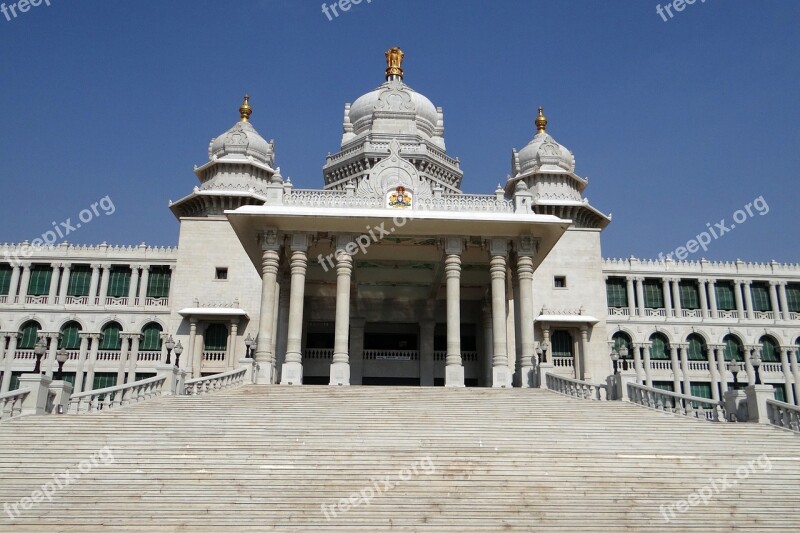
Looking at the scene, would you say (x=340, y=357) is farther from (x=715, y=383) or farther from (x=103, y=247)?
(x=715, y=383)

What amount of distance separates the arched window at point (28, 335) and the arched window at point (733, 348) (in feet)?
176

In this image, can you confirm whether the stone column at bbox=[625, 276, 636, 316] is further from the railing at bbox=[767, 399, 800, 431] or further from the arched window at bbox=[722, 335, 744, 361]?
the railing at bbox=[767, 399, 800, 431]

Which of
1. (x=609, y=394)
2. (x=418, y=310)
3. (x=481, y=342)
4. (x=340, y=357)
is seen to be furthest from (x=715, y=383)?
(x=340, y=357)

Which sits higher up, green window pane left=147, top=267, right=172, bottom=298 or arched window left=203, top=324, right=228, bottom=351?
green window pane left=147, top=267, right=172, bottom=298

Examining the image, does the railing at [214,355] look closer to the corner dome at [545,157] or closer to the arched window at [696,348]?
the corner dome at [545,157]

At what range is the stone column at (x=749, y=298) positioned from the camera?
183 ft

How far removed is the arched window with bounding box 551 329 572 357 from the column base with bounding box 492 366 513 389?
56.6ft

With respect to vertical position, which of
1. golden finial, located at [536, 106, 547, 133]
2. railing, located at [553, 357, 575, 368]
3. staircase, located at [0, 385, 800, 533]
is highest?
golden finial, located at [536, 106, 547, 133]

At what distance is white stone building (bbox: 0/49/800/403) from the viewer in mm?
33750

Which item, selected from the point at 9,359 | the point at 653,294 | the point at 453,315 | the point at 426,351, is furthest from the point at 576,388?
the point at 9,359

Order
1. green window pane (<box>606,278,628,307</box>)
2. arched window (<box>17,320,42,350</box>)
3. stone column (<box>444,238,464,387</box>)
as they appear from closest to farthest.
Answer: stone column (<box>444,238,464,387</box>) → arched window (<box>17,320,42,350</box>) → green window pane (<box>606,278,628,307</box>)

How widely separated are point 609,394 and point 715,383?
31166 millimetres

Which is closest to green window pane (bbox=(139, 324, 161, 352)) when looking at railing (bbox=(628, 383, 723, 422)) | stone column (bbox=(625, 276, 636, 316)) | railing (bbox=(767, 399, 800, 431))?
stone column (bbox=(625, 276, 636, 316))

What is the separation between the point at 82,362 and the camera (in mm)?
51531
